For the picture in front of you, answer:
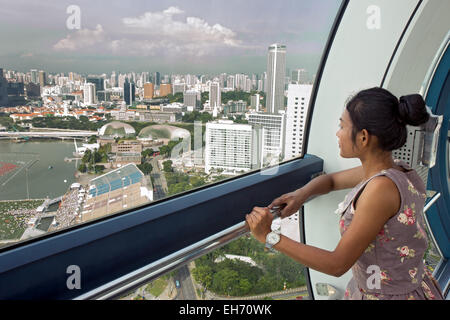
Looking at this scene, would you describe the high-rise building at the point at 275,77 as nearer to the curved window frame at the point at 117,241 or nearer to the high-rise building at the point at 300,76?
the high-rise building at the point at 300,76

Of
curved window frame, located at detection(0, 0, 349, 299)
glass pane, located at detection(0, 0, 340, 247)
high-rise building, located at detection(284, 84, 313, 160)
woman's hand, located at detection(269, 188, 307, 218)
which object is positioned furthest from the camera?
high-rise building, located at detection(284, 84, 313, 160)

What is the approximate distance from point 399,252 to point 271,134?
4.31ft

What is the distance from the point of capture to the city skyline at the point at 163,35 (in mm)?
1356

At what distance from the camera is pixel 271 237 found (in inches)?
54.7

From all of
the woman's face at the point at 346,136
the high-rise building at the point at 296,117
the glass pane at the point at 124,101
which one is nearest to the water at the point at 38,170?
the glass pane at the point at 124,101

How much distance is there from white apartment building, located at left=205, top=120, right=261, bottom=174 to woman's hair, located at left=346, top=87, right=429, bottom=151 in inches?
35.7

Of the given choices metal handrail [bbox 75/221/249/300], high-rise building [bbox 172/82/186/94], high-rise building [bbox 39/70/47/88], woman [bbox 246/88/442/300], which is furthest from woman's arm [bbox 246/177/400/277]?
high-rise building [bbox 39/70/47/88]

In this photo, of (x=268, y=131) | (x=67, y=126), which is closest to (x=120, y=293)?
(x=67, y=126)

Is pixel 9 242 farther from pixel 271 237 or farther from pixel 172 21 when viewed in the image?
pixel 172 21

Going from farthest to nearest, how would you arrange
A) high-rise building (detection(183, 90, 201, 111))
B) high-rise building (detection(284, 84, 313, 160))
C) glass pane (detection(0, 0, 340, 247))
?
high-rise building (detection(284, 84, 313, 160))
high-rise building (detection(183, 90, 201, 111))
glass pane (detection(0, 0, 340, 247))

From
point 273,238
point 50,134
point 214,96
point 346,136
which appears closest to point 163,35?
point 214,96

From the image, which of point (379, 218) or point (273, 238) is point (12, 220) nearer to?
point (273, 238)

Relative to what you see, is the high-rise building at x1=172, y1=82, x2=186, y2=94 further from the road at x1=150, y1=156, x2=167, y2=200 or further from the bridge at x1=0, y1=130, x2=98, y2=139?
the bridge at x1=0, y1=130, x2=98, y2=139

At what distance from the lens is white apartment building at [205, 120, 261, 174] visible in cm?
212
